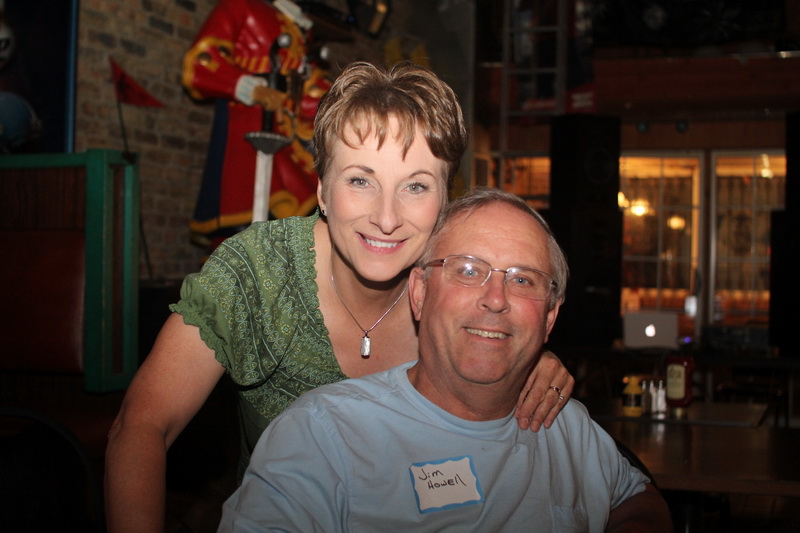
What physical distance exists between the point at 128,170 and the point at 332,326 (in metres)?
1.44

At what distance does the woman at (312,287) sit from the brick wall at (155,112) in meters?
2.47

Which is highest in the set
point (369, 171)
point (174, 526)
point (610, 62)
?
point (610, 62)

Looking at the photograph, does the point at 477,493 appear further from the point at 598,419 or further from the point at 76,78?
the point at 76,78

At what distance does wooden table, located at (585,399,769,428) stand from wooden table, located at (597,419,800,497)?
0.11ft

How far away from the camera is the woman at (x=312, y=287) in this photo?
1.31 m

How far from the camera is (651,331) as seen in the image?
488cm

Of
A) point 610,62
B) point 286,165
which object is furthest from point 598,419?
point 610,62

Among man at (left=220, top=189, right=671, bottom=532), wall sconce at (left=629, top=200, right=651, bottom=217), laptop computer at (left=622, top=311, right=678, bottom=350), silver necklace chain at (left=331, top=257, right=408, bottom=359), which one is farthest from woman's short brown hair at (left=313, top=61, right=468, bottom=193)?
wall sconce at (left=629, top=200, right=651, bottom=217)

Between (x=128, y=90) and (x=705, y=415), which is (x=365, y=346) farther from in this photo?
(x=128, y=90)

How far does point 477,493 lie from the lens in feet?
4.11

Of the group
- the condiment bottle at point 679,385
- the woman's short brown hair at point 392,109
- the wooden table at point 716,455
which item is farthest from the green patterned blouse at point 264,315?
the condiment bottle at point 679,385

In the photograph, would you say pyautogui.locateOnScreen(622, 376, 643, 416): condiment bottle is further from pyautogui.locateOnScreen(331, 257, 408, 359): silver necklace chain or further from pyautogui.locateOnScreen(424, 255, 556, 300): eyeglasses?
pyautogui.locateOnScreen(424, 255, 556, 300): eyeglasses

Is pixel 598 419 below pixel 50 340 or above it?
below

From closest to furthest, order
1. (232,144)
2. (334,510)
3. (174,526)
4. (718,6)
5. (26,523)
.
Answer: (334,510), (26,523), (174,526), (232,144), (718,6)
